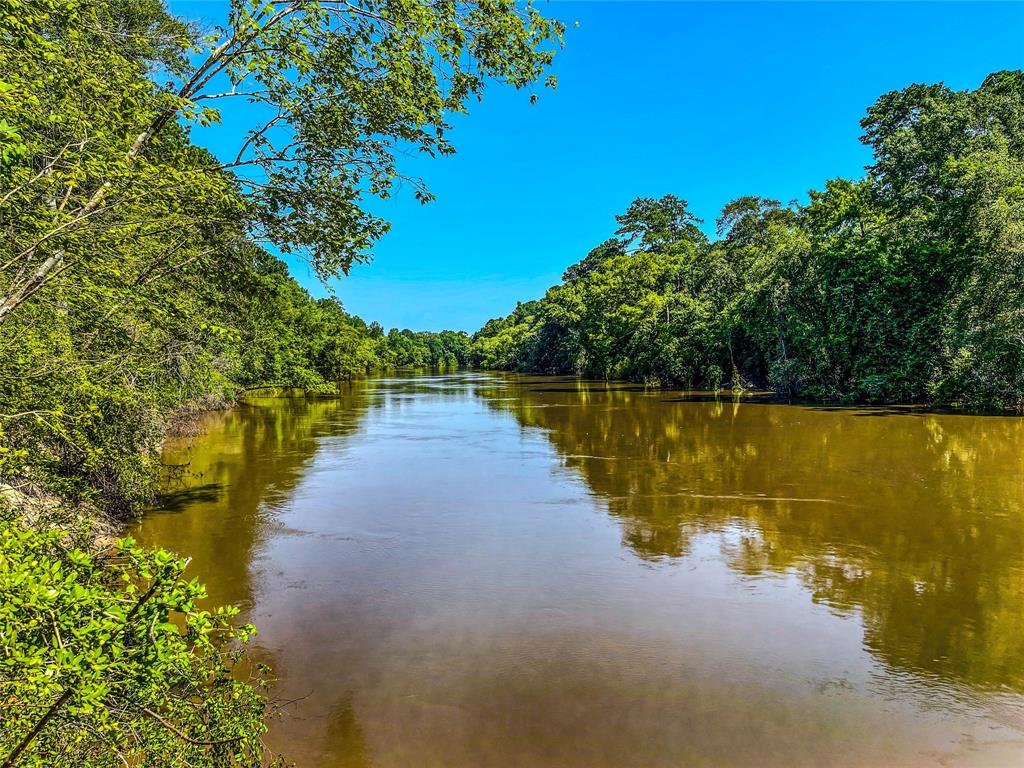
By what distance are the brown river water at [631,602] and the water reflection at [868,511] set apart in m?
0.06

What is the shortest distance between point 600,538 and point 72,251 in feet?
27.6

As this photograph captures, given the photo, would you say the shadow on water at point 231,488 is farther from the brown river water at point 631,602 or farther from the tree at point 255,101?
the tree at point 255,101

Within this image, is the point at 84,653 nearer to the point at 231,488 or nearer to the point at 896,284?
the point at 231,488

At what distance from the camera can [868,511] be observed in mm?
11109

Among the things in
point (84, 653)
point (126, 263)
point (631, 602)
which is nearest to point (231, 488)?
point (126, 263)

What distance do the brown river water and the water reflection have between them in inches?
2.5

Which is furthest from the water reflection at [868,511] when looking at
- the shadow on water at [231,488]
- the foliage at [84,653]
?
the shadow on water at [231,488]

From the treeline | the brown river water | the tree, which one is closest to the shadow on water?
the brown river water

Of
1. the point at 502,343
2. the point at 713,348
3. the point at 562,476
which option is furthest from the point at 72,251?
the point at 502,343

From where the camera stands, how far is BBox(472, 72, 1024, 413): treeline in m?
24.3

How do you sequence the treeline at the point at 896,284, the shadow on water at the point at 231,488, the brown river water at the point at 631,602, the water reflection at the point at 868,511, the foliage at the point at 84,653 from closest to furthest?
1. the foliage at the point at 84,653
2. the brown river water at the point at 631,602
3. the water reflection at the point at 868,511
4. the shadow on water at the point at 231,488
5. the treeline at the point at 896,284

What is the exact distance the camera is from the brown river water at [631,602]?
4895 millimetres

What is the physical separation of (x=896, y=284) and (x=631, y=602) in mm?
29774

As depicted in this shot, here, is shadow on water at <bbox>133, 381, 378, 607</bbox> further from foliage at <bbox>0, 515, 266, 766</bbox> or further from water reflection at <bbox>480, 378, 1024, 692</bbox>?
water reflection at <bbox>480, 378, 1024, 692</bbox>
